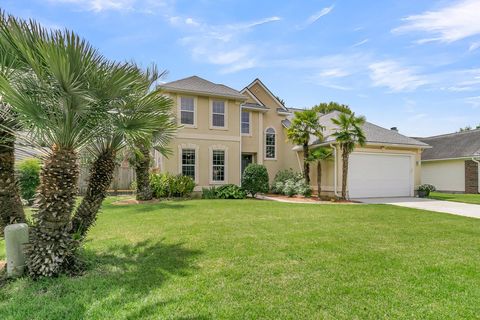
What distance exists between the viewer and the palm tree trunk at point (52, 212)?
4410mm

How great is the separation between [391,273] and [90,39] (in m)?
6.07

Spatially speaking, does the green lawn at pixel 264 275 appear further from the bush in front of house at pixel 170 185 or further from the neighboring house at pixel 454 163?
the neighboring house at pixel 454 163

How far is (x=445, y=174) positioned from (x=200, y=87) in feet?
70.9

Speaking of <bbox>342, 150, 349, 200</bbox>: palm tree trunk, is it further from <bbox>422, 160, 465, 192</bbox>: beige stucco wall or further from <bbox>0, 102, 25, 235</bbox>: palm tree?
<bbox>0, 102, 25, 235</bbox>: palm tree

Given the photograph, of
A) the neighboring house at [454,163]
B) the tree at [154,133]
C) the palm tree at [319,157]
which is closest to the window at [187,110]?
the palm tree at [319,157]

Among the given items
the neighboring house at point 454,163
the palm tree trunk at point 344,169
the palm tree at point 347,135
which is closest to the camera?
the palm tree at point 347,135

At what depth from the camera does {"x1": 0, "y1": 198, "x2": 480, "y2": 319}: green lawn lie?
137 inches

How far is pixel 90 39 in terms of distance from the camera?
14.2 ft

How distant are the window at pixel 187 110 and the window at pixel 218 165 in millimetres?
2423

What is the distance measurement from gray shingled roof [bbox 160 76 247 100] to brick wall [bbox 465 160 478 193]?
18.4m

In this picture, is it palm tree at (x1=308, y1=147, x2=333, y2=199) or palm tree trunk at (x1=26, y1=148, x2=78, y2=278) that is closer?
palm tree trunk at (x1=26, y1=148, x2=78, y2=278)

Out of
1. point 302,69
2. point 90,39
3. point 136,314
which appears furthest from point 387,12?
point 136,314

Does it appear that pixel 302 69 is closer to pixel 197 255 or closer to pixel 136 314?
pixel 197 255

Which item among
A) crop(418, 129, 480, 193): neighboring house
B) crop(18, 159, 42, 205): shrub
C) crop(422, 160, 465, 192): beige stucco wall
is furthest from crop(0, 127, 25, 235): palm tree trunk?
crop(422, 160, 465, 192): beige stucco wall
